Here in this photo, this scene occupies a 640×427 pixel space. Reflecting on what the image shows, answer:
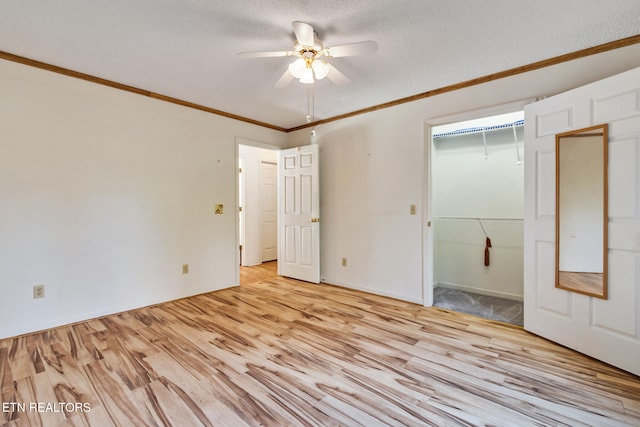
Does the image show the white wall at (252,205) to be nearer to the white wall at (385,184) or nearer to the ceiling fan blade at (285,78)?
the white wall at (385,184)

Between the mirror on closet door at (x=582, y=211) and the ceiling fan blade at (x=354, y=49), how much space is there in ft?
5.78

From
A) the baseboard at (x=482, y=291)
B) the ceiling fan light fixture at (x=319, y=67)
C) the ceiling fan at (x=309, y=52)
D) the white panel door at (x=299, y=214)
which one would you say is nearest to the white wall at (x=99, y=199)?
the white panel door at (x=299, y=214)

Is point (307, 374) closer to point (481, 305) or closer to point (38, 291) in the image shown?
point (481, 305)

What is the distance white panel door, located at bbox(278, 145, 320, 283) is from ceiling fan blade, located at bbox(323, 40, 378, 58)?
220cm

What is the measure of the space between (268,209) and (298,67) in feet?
13.5

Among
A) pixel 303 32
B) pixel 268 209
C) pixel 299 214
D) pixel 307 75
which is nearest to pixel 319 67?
pixel 307 75

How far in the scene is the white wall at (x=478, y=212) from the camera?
3637mm

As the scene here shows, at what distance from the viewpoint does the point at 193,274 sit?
367cm

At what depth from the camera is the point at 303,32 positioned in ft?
6.39

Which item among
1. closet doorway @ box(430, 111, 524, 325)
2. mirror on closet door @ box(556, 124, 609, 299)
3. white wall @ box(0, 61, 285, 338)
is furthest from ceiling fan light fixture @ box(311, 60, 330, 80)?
white wall @ box(0, 61, 285, 338)

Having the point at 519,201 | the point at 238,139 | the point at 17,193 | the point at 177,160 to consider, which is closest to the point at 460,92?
the point at 519,201

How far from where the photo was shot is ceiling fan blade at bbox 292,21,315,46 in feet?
6.26

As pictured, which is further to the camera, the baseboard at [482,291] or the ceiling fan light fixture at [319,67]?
the baseboard at [482,291]

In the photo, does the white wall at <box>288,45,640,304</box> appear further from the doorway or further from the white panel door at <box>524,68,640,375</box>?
the doorway
